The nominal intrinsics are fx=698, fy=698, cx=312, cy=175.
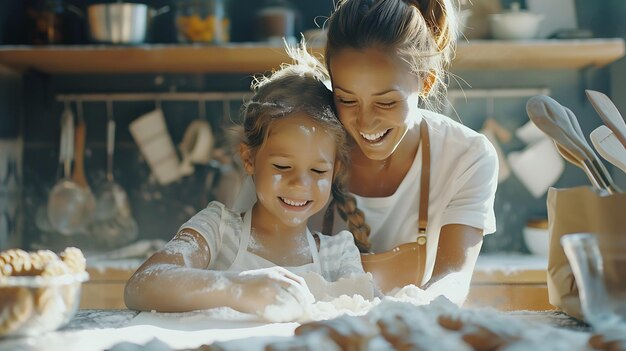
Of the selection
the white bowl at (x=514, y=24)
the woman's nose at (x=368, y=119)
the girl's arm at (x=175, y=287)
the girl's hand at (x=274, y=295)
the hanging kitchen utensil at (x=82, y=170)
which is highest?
the white bowl at (x=514, y=24)

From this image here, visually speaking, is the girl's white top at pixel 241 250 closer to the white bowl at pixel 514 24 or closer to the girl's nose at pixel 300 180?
the girl's nose at pixel 300 180

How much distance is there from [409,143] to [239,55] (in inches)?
42.1

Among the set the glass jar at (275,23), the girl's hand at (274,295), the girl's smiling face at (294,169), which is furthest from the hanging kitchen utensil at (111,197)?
the girl's hand at (274,295)

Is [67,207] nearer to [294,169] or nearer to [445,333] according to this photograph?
[294,169]

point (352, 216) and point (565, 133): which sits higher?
point (565, 133)

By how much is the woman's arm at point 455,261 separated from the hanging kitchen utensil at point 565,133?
35 cm

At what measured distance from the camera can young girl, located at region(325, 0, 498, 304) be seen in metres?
1.12

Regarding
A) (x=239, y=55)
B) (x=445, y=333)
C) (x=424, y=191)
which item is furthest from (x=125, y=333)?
(x=239, y=55)

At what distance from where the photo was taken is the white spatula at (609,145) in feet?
2.79

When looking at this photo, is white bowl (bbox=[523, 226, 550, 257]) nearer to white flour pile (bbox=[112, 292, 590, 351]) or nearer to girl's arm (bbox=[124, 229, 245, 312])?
girl's arm (bbox=[124, 229, 245, 312])

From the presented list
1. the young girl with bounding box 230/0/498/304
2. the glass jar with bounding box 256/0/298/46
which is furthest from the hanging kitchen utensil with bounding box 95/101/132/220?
the young girl with bounding box 230/0/498/304

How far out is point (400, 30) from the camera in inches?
46.0

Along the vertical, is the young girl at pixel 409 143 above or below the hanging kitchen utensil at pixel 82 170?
above

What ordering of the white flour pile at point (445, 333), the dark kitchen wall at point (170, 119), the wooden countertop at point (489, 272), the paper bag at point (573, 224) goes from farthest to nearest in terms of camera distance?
the dark kitchen wall at point (170, 119)
the wooden countertop at point (489, 272)
the paper bag at point (573, 224)
the white flour pile at point (445, 333)
